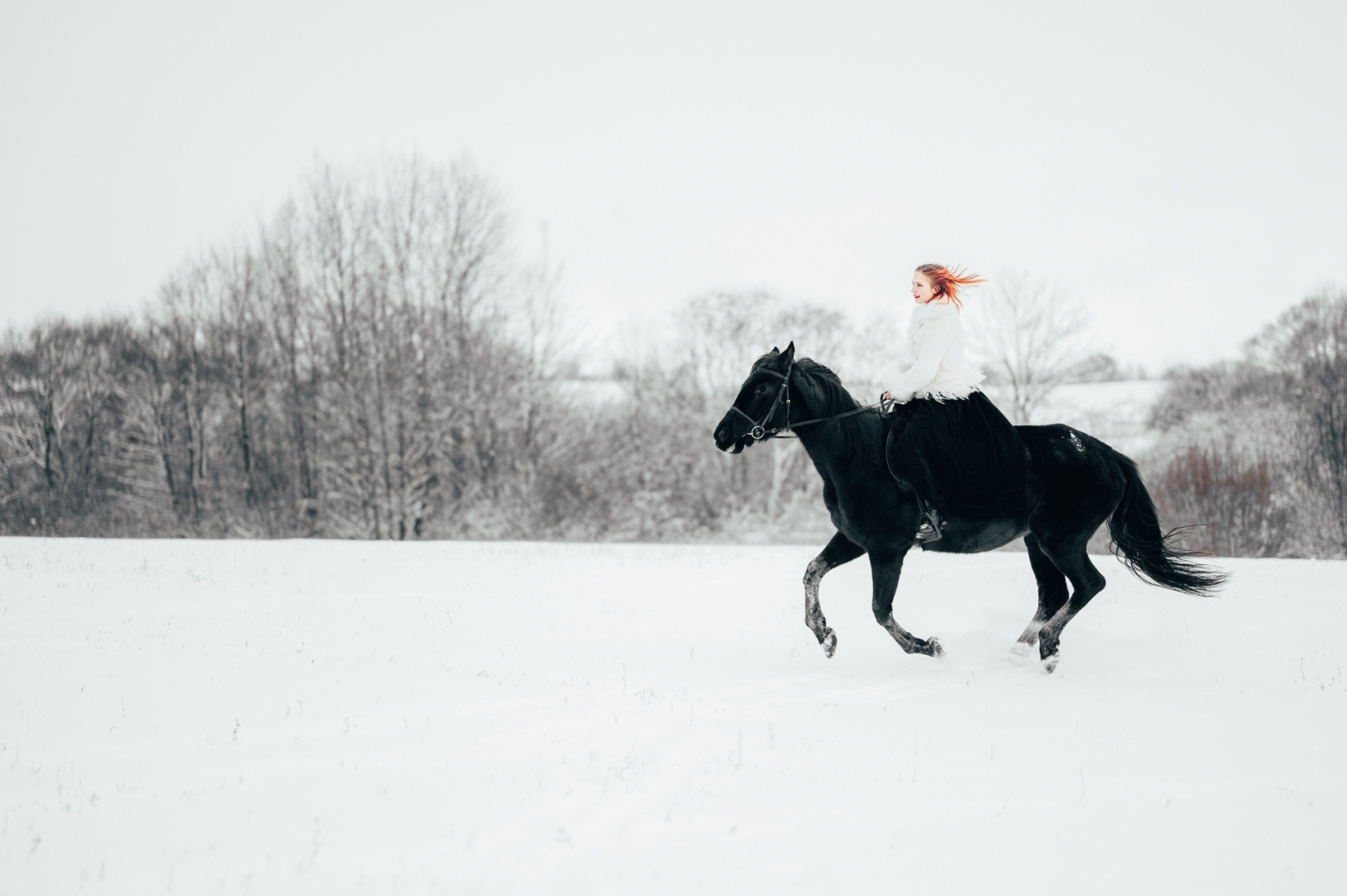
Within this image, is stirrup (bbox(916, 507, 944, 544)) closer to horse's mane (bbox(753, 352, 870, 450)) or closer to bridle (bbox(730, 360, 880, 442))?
horse's mane (bbox(753, 352, 870, 450))

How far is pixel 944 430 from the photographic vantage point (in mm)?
6863

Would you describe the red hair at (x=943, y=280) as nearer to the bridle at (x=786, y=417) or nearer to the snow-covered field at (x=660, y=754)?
the bridle at (x=786, y=417)

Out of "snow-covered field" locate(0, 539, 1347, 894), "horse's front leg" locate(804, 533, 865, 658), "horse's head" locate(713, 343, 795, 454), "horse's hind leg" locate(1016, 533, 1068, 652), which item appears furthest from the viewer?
"horse's hind leg" locate(1016, 533, 1068, 652)

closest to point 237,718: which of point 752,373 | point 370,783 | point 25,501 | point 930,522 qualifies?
point 370,783

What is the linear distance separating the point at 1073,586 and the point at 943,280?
105 inches

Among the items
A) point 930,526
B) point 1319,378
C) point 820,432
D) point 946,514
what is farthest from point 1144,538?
point 1319,378

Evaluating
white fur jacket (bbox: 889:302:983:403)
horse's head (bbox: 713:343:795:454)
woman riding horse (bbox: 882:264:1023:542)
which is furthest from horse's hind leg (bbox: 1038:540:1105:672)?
horse's head (bbox: 713:343:795:454)

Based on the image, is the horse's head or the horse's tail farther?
the horse's tail

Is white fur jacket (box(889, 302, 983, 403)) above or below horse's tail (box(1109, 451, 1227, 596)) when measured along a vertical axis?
above

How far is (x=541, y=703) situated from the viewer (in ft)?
19.2

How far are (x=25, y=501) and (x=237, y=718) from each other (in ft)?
128

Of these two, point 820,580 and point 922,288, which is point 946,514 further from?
point 922,288

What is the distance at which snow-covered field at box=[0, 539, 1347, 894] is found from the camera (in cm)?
349

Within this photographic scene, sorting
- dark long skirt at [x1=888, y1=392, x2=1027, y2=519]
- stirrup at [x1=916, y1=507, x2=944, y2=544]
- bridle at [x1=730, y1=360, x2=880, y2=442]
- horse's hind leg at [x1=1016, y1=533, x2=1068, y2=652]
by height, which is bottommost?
horse's hind leg at [x1=1016, y1=533, x2=1068, y2=652]
